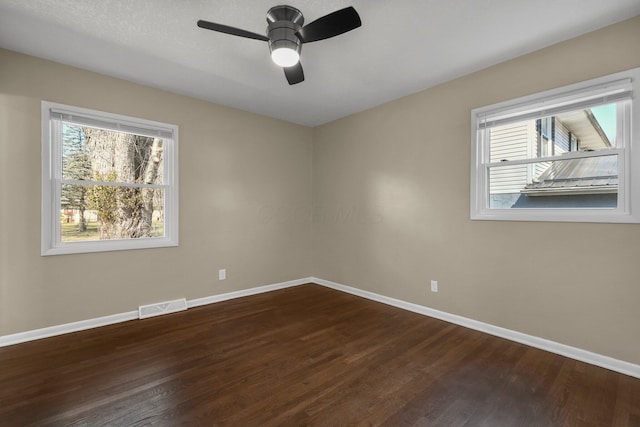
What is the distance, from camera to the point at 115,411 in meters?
1.71

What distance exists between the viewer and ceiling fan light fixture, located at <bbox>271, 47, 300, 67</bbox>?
201cm

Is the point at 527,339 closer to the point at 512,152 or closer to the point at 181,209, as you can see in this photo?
the point at 512,152

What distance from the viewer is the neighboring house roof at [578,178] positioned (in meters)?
2.27

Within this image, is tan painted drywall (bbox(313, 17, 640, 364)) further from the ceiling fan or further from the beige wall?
the ceiling fan

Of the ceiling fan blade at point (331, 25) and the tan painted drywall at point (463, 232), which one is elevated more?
Answer: the ceiling fan blade at point (331, 25)

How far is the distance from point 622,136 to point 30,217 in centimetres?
503

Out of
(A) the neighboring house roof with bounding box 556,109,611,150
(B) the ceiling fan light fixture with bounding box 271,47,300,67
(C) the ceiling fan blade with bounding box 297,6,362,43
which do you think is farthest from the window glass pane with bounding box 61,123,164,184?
(A) the neighboring house roof with bounding box 556,109,611,150

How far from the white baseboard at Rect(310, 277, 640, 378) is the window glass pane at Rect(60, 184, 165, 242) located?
2965 millimetres

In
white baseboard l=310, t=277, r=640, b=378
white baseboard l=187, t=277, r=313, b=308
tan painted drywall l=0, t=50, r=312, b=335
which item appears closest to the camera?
white baseboard l=310, t=277, r=640, b=378

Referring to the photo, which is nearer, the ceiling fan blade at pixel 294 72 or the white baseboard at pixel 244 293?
the ceiling fan blade at pixel 294 72

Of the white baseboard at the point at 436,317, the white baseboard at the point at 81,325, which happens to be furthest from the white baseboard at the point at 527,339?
the white baseboard at the point at 81,325

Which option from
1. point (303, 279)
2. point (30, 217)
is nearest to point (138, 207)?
point (30, 217)

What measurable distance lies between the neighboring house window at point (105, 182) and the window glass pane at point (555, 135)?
3589 mm

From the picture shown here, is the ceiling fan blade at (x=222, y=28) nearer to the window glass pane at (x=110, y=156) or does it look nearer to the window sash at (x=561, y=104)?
the window glass pane at (x=110, y=156)
